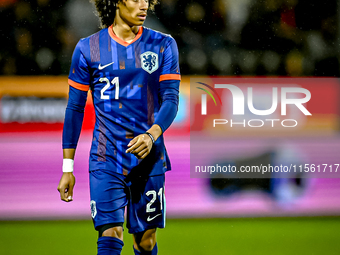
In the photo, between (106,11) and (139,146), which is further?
(106,11)

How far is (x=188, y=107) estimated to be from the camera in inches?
138

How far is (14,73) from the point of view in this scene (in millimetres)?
3533

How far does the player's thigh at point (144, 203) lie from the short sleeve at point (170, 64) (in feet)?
1.56

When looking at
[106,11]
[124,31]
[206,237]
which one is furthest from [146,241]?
[206,237]

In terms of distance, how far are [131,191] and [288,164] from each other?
7.27 ft

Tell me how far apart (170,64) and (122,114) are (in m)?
0.33

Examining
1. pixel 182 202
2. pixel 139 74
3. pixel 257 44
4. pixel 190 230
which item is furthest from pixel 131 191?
pixel 257 44

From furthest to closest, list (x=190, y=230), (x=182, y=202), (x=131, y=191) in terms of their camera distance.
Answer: (x=182, y=202), (x=190, y=230), (x=131, y=191)

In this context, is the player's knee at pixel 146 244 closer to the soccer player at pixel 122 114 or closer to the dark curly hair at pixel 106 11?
the soccer player at pixel 122 114

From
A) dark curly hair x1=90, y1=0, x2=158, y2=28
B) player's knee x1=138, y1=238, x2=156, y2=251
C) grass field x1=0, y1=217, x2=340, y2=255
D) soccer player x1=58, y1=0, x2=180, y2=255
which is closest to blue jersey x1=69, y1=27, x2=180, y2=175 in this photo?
soccer player x1=58, y1=0, x2=180, y2=255

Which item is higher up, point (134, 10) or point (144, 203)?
point (134, 10)

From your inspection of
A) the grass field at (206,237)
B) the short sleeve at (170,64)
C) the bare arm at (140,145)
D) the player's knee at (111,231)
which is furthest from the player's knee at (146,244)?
the grass field at (206,237)

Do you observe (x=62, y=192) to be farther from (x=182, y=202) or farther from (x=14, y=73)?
(x=14, y=73)

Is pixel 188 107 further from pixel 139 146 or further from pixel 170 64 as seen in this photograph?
pixel 139 146
